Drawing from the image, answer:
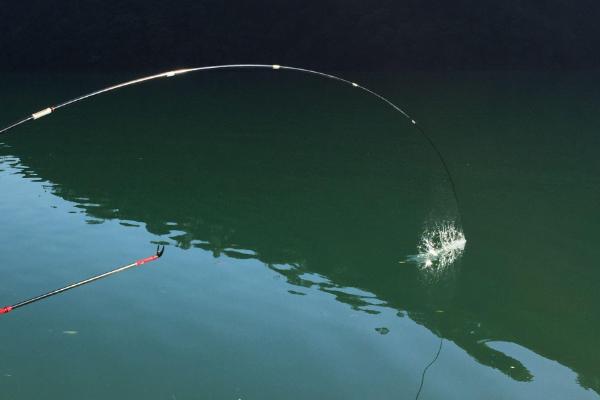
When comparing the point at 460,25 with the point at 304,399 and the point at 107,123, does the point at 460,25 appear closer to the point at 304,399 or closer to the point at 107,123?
the point at 107,123

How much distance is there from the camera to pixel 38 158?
2267 centimetres

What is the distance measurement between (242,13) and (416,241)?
217 feet

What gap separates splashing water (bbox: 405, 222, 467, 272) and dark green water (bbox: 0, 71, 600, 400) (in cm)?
12

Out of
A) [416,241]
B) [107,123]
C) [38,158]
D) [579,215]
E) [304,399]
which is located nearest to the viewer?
[304,399]

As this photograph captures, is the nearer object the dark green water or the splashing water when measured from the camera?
the dark green water

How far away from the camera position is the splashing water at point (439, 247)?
12.3 metres

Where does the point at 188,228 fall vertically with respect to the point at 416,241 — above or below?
below

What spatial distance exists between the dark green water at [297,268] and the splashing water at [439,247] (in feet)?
0.39

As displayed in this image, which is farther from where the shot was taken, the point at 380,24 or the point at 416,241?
the point at 380,24

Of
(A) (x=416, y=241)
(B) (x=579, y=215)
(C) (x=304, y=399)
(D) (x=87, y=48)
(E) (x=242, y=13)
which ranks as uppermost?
(E) (x=242, y=13)

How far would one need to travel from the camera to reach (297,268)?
39.6 ft

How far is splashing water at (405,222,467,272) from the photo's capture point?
12281mm

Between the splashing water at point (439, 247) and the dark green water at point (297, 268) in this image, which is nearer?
the dark green water at point (297, 268)

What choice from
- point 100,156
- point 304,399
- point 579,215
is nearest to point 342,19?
point 100,156
